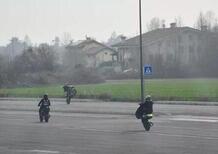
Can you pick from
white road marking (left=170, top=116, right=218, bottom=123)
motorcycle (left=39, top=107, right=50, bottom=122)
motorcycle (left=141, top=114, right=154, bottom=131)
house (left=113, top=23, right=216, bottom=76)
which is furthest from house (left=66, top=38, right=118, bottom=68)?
motorcycle (left=141, top=114, right=154, bottom=131)

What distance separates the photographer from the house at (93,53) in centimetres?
10931

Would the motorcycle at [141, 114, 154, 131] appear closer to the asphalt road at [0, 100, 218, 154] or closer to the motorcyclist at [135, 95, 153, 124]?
the motorcyclist at [135, 95, 153, 124]

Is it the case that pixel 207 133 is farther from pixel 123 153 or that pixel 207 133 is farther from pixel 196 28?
pixel 196 28

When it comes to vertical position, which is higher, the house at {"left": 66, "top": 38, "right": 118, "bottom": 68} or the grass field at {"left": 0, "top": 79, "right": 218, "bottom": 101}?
the house at {"left": 66, "top": 38, "right": 118, "bottom": 68}

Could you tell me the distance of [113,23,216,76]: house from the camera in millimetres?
87188

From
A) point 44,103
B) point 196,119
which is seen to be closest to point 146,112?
point 44,103

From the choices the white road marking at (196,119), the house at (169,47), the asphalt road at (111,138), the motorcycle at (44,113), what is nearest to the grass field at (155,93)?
the house at (169,47)

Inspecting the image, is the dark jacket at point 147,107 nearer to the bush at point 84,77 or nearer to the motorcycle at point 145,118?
the motorcycle at point 145,118

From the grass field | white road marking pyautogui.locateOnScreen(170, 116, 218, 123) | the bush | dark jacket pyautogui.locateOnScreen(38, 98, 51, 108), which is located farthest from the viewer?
the bush

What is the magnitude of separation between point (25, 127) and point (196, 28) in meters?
64.0

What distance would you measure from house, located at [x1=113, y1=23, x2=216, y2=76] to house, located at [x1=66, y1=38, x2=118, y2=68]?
285 inches

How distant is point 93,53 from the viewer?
12662cm

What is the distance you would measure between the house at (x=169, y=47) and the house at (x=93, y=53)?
23.7 ft

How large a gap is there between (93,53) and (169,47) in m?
31.0
